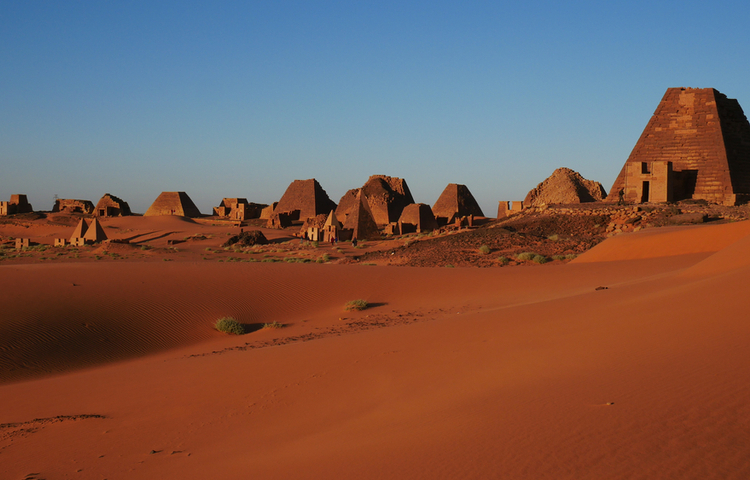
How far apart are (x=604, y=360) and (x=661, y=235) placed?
14937 mm

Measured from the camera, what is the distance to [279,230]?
4919 cm

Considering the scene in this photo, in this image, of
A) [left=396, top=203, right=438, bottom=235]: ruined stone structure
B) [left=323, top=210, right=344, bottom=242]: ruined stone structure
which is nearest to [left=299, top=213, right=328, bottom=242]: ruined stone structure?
[left=323, top=210, right=344, bottom=242]: ruined stone structure

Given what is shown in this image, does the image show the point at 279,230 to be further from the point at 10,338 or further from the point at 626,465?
the point at 626,465

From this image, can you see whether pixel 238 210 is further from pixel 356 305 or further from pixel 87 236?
pixel 356 305

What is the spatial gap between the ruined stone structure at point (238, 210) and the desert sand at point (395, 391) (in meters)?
49.8

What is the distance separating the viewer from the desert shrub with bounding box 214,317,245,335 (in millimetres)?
11141

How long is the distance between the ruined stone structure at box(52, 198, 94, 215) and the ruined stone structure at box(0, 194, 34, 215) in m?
2.72

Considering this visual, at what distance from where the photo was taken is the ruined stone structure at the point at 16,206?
2484 inches

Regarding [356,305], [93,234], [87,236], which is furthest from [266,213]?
[356,305]

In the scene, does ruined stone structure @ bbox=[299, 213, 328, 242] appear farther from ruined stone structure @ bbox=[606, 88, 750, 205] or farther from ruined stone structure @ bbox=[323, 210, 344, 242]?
ruined stone structure @ bbox=[606, 88, 750, 205]

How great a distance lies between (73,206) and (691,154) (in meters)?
60.1

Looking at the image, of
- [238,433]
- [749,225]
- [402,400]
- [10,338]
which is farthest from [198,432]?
[749,225]

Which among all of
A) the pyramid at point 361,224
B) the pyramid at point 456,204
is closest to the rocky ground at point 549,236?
the pyramid at point 361,224

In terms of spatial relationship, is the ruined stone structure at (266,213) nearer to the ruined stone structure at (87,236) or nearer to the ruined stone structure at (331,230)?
the ruined stone structure at (331,230)
